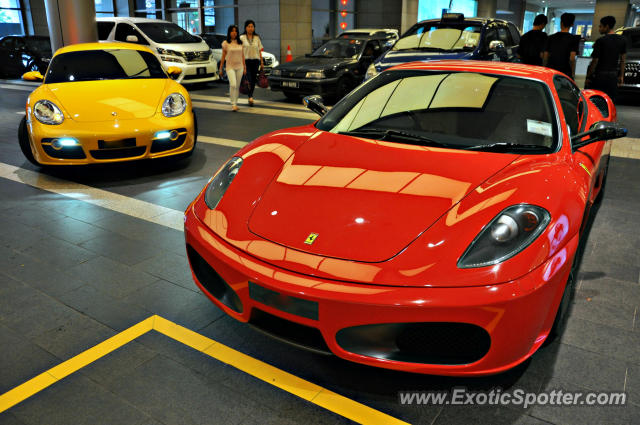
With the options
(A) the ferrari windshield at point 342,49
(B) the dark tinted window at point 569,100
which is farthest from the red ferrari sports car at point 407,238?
(A) the ferrari windshield at point 342,49

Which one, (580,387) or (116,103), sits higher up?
(116,103)

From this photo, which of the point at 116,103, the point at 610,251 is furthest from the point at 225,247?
the point at 116,103

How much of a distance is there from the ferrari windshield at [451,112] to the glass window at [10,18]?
24.3 metres

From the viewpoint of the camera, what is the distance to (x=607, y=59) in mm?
7309

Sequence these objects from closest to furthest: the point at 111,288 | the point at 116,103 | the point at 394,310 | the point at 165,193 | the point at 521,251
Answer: the point at 394,310
the point at 521,251
the point at 111,288
the point at 165,193
the point at 116,103

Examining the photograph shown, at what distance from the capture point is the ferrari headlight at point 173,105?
5340 mm

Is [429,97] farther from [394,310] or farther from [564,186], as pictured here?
[394,310]

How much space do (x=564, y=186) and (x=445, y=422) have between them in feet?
3.80

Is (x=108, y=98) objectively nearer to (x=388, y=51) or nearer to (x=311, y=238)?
(x=311, y=238)

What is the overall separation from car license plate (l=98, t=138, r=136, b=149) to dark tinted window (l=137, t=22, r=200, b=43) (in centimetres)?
923

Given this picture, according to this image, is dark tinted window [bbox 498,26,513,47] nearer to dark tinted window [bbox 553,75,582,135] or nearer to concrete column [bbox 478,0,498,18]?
dark tinted window [bbox 553,75,582,135]

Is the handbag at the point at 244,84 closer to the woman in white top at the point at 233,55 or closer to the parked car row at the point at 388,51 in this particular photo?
the woman in white top at the point at 233,55

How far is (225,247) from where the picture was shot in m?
2.15

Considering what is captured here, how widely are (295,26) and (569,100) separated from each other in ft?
53.9
